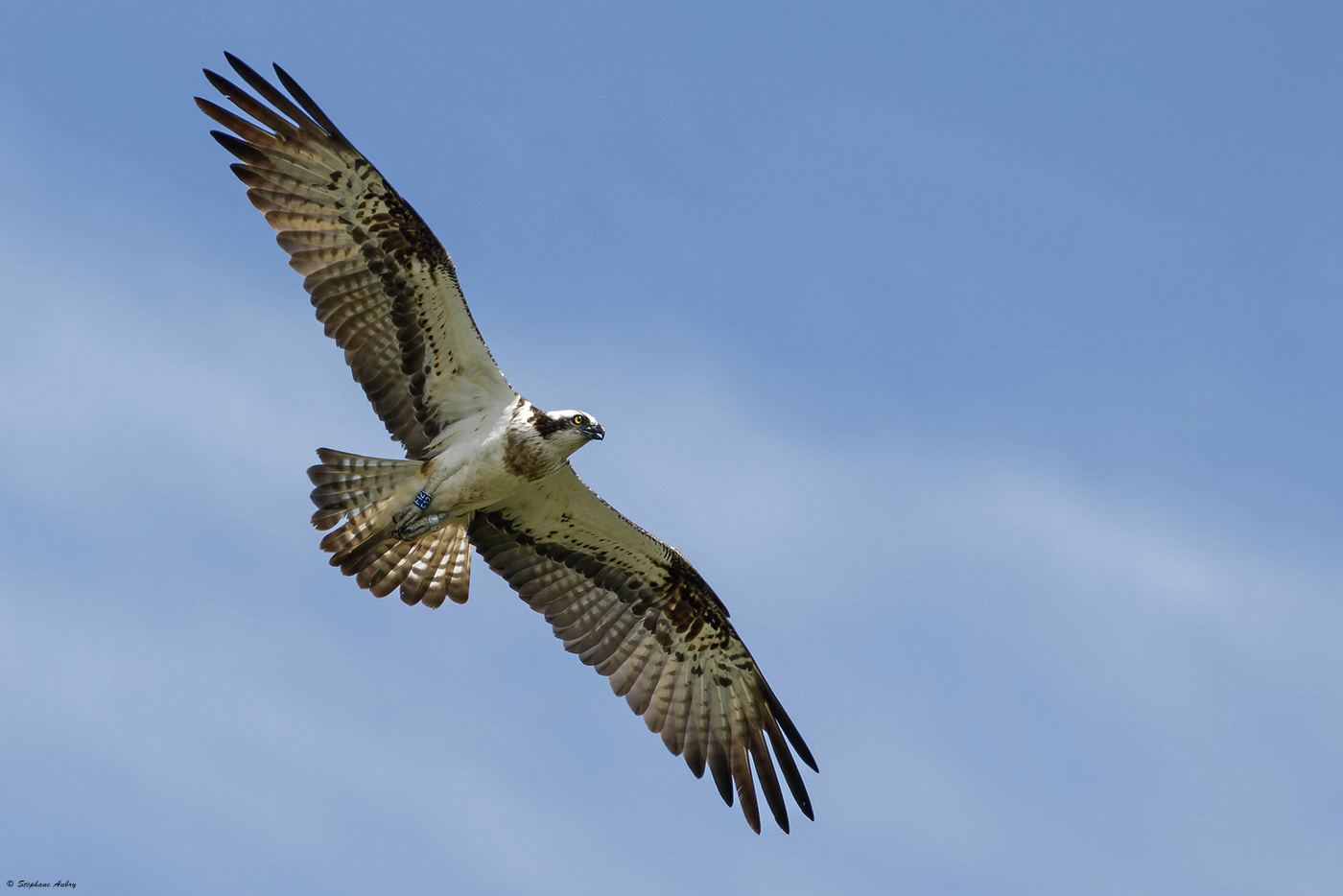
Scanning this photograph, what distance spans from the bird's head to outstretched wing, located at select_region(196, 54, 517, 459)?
0.89 metres

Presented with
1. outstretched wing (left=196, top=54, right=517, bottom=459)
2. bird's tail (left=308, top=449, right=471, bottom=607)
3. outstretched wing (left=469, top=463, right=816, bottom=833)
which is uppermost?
outstretched wing (left=196, top=54, right=517, bottom=459)

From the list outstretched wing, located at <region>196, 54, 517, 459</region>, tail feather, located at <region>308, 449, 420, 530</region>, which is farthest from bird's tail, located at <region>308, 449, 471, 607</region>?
outstretched wing, located at <region>196, 54, 517, 459</region>

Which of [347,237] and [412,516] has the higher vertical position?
[347,237]

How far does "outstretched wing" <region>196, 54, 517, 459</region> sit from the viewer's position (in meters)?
14.4

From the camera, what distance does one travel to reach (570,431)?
14102 mm

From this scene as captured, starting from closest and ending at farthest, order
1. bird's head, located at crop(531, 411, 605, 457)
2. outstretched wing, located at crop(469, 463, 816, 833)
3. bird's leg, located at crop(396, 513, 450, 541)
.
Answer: bird's head, located at crop(531, 411, 605, 457) < bird's leg, located at crop(396, 513, 450, 541) < outstretched wing, located at crop(469, 463, 816, 833)

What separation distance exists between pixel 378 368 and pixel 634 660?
402 centimetres

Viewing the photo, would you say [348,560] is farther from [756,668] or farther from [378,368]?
[756,668]

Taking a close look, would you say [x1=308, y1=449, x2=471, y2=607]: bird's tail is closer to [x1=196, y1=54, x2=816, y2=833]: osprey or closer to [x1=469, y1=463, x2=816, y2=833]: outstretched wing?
[x1=196, y1=54, x2=816, y2=833]: osprey

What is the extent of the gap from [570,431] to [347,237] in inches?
114

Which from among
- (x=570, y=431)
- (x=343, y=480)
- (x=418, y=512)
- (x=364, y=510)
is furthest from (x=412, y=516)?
(x=570, y=431)

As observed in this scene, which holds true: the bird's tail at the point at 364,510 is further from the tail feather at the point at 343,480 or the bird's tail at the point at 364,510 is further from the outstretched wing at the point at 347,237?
the outstretched wing at the point at 347,237

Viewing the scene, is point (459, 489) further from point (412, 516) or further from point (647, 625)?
point (647, 625)

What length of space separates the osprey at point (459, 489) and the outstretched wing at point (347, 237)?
1 centimetres
